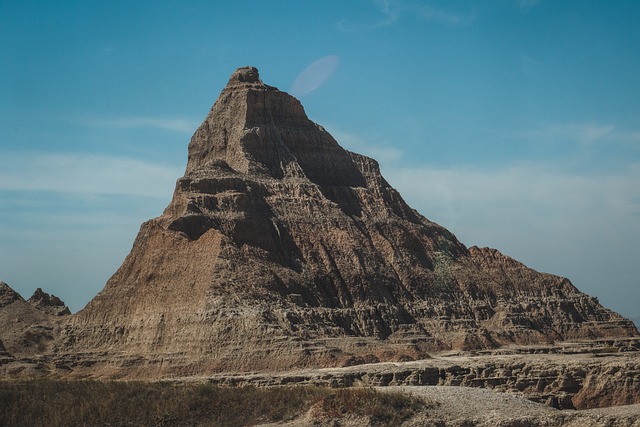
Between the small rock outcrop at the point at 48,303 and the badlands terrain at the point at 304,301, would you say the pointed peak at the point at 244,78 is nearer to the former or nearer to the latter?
the badlands terrain at the point at 304,301

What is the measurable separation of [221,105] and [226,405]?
76.8 m

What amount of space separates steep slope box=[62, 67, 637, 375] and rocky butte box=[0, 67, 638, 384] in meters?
0.18

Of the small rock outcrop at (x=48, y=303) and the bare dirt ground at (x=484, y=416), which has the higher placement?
the small rock outcrop at (x=48, y=303)

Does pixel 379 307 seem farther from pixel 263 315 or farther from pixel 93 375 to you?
pixel 93 375

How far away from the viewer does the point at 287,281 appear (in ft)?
356

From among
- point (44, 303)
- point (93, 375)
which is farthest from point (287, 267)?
point (44, 303)

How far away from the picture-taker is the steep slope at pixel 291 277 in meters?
97.4

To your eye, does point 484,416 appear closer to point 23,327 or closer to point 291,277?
point 291,277

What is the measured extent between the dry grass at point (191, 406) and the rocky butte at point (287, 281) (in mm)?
27704

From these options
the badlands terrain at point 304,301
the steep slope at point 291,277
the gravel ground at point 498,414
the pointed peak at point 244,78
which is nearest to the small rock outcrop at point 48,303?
the badlands terrain at point 304,301

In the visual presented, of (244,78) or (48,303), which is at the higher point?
(244,78)

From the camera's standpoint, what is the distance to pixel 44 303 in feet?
459

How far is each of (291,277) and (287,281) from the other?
64.3 inches

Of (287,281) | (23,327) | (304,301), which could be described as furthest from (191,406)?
(23,327)
